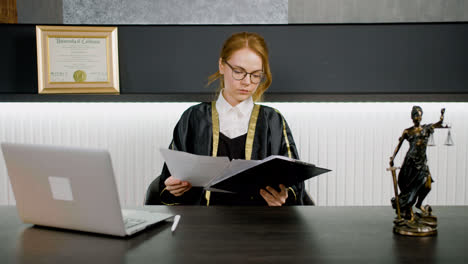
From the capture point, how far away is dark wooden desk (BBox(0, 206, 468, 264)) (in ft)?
2.77

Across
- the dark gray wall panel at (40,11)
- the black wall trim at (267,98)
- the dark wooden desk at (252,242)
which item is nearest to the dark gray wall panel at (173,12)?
the dark gray wall panel at (40,11)

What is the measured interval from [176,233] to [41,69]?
1694mm

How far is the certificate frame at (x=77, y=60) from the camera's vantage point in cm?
228

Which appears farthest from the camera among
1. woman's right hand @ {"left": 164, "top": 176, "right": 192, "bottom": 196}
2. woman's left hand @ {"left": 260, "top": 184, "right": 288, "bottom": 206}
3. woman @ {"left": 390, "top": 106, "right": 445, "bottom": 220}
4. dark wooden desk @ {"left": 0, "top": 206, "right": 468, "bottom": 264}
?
woman's right hand @ {"left": 164, "top": 176, "right": 192, "bottom": 196}

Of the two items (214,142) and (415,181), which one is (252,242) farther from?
(214,142)

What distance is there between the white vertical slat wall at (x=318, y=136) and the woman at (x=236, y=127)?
46cm

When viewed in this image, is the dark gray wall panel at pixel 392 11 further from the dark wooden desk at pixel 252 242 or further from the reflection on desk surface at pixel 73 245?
the reflection on desk surface at pixel 73 245

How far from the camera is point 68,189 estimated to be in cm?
98

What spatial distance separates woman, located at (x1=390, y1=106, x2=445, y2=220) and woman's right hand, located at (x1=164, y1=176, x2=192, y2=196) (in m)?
0.89

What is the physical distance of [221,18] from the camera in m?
2.52

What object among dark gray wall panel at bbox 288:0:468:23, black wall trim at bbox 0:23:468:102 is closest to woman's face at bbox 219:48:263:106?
black wall trim at bbox 0:23:468:102

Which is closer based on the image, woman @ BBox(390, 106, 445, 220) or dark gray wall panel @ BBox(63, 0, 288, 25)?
woman @ BBox(390, 106, 445, 220)

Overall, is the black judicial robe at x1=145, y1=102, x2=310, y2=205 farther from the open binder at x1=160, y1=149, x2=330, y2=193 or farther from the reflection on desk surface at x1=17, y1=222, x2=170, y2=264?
the reflection on desk surface at x1=17, y1=222, x2=170, y2=264

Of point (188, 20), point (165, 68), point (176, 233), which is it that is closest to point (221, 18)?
point (188, 20)
